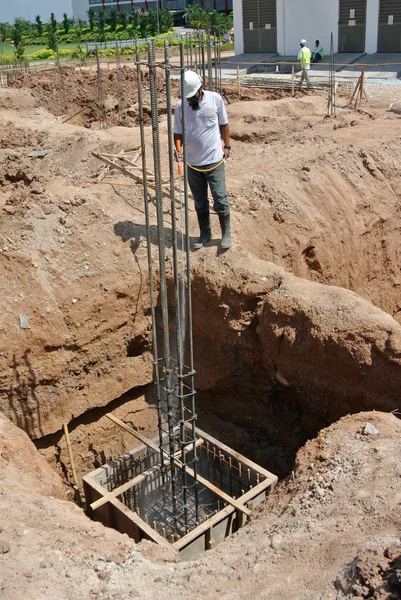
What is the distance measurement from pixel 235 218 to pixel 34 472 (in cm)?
383

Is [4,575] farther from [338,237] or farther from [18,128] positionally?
[18,128]

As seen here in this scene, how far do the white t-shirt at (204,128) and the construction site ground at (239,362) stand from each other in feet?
3.51

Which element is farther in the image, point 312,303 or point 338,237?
point 338,237

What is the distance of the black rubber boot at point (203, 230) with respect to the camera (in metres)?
6.66

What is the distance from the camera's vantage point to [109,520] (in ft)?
18.4

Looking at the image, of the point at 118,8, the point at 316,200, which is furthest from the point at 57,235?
the point at 118,8

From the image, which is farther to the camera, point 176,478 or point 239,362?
point 239,362

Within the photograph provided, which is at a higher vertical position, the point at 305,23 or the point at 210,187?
the point at 305,23

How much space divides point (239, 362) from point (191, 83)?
2.87 m

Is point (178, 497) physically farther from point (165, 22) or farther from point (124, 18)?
point (124, 18)

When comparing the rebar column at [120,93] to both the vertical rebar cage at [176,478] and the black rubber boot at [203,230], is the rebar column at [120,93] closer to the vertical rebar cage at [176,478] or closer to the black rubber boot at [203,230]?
the vertical rebar cage at [176,478]

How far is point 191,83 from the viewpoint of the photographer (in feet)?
18.2

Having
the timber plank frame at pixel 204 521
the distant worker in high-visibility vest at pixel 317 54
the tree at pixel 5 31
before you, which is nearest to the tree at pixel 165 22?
the distant worker in high-visibility vest at pixel 317 54

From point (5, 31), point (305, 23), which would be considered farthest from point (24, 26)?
point (305, 23)
